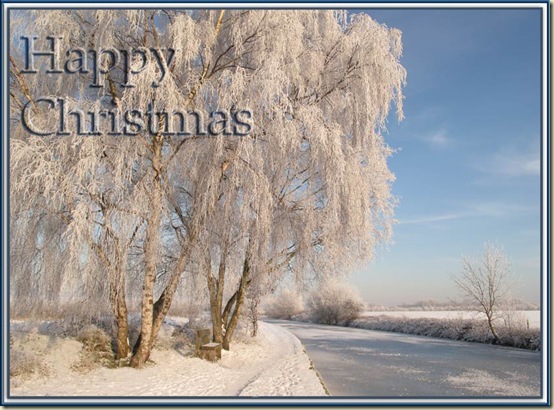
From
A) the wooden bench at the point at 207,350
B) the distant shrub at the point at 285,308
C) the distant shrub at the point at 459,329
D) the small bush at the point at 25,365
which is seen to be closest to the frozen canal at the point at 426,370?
the distant shrub at the point at 459,329

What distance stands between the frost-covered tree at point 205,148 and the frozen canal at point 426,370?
7.99 feet

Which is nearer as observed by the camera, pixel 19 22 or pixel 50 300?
pixel 19 22

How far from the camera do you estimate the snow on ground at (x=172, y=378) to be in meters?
5.93

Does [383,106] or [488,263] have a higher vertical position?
[383,106]

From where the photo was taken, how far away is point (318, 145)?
755 cm

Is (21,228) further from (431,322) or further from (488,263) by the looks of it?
(431,322)

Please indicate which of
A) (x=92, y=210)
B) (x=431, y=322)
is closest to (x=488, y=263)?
(x=431, y=322)

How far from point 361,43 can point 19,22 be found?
597 cm

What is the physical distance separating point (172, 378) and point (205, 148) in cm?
394

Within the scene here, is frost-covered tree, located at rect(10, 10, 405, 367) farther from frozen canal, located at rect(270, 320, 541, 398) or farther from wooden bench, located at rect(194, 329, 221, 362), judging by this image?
frozen canal, located at rect(270, 320, 541, 398)

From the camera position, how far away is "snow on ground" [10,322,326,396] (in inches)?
233

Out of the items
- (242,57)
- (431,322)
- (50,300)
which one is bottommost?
(431,322)

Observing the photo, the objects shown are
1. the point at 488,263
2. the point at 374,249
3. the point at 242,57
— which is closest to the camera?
the point at 242,57

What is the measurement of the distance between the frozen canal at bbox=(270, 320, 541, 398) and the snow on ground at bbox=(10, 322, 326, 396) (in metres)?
0.70
